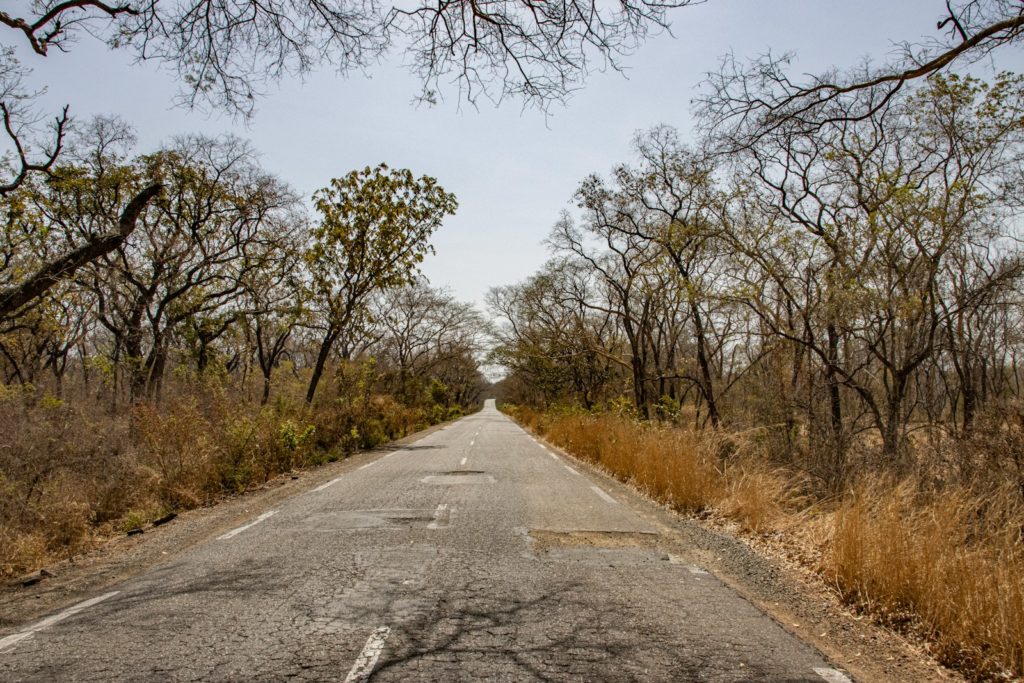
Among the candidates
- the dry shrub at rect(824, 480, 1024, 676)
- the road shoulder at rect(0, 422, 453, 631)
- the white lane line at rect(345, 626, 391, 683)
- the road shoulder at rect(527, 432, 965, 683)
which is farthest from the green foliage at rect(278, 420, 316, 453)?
the dry shrub at rect(824, 480, 1024, 676)

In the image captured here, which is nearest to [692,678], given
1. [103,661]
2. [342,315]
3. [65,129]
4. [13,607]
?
[103,661]

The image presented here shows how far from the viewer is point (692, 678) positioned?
11.2 feet

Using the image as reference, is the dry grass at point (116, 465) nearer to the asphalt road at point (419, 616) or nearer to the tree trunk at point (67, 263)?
the asphalt road at point (419, 616)

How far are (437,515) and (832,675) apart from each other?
18.5 ft

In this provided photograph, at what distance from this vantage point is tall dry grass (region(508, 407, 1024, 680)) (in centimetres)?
381

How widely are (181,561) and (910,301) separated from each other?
12395 mm

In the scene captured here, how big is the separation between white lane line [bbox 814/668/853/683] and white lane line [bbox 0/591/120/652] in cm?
507

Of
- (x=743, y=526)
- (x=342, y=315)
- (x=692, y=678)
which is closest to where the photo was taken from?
(x=692, y=678)

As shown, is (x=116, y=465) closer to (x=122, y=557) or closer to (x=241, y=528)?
(x=241, y=528)

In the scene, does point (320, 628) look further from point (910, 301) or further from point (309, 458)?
point (309, 458)

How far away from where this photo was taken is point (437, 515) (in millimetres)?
8398

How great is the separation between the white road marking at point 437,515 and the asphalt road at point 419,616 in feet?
0.16

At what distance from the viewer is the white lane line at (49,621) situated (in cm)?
416

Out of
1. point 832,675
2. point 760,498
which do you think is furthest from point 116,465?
point 832,675
